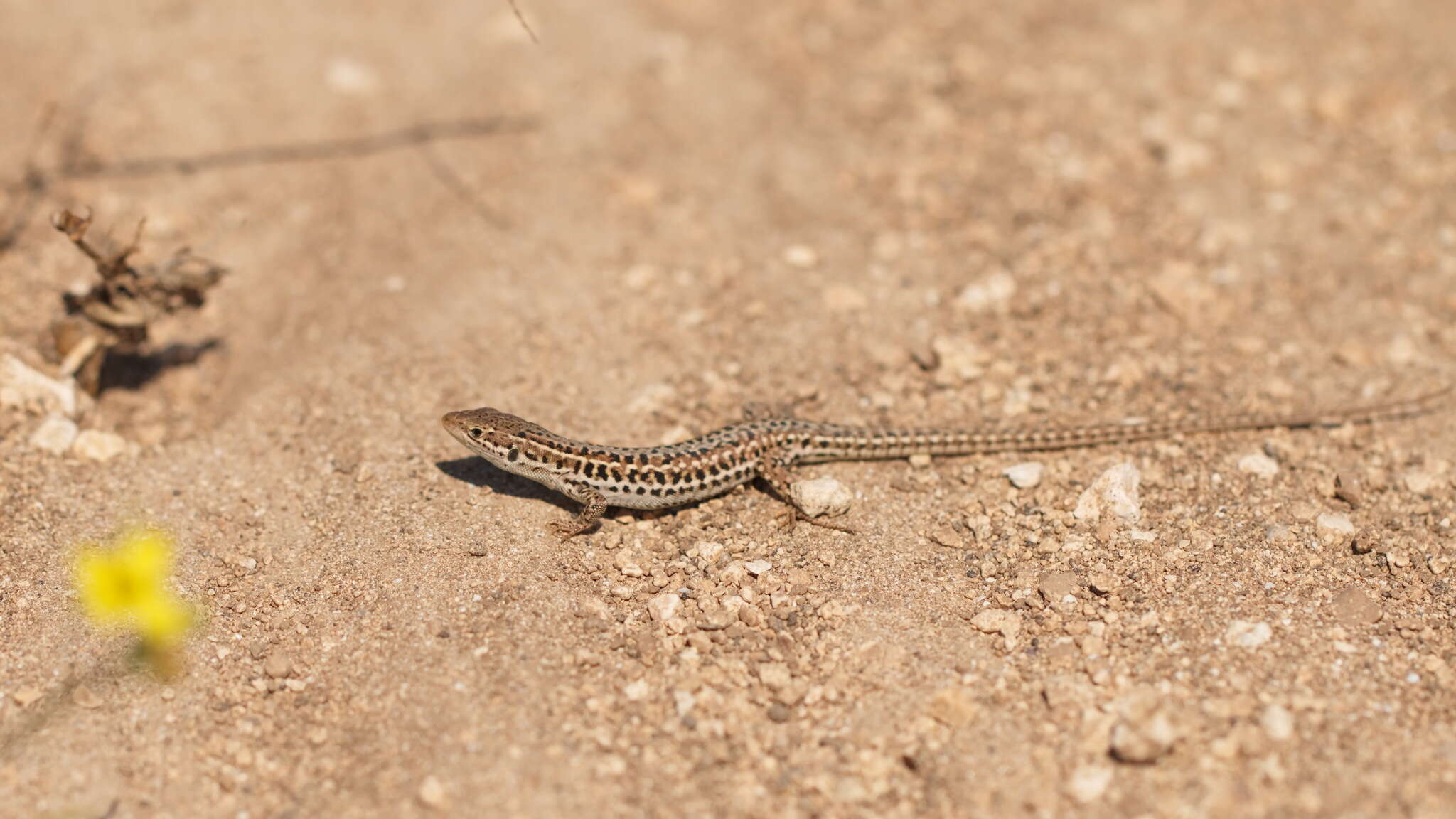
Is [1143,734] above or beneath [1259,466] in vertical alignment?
above

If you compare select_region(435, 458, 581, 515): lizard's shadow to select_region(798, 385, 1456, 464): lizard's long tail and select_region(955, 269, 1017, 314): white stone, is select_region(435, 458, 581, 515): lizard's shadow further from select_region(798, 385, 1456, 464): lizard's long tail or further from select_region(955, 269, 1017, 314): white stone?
select_region(955, 269, 1017, 314): white stone

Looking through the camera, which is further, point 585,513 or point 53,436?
point 53,436

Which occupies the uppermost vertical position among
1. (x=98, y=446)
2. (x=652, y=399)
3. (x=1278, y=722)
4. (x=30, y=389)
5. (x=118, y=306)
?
(x=118, y=306)

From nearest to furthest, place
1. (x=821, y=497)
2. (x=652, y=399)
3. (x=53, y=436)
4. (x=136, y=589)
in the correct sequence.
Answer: (x=136, y=589) < (x=821, y=497) < (x=53, y=436) < (x=652, y=399)

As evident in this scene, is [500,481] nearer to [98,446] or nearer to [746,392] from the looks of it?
[746,392]

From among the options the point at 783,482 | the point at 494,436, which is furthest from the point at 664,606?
the point at 494,436

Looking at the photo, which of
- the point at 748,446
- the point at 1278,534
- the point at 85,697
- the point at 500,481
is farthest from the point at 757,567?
the point at 85,697

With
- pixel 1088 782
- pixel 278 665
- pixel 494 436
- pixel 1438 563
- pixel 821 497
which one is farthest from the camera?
pixel 821 497
